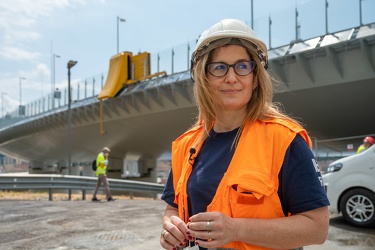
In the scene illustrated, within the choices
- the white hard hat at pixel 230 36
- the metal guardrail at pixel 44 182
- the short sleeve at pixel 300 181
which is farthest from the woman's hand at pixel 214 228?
the metal guardrail at pixel 44 182

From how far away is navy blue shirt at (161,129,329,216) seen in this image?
1.49m

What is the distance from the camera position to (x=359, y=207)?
700 cm

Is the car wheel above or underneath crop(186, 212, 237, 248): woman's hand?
underneath

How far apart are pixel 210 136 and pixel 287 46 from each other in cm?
1705

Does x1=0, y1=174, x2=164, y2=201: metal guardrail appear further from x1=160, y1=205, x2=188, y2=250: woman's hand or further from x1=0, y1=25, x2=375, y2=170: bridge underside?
x1=160, y1=205, x2=188, y2=250: woman's hand

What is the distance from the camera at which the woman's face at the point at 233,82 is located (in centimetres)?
178

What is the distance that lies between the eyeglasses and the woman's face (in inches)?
0.6

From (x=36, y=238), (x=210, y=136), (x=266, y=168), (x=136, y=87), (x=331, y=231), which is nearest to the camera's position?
(x=266, y=168)

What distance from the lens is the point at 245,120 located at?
1.77 metres

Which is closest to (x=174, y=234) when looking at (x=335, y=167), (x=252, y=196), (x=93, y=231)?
(x=252, y=196)

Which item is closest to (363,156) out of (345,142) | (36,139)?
(345,142)

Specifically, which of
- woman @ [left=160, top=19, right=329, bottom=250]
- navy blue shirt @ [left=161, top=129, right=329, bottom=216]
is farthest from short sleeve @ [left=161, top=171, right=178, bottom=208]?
navy blue shirt @ [left=161, top=129, right=329, bottom=216]

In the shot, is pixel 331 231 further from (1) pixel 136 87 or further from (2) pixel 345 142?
(1) pixel 136 87


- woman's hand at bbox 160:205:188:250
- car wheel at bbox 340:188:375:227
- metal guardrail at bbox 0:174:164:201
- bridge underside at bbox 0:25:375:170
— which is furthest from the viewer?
bridge underside at bbox 0:25:375:170
